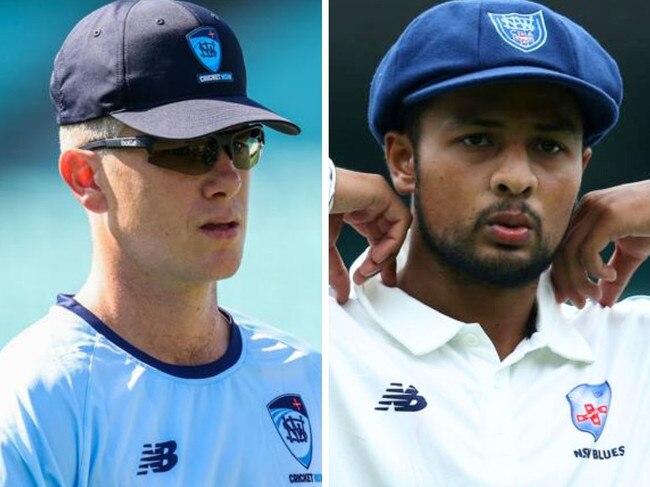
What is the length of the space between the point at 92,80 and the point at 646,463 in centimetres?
92

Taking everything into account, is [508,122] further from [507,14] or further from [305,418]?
[305,418]

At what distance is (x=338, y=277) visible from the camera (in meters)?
1.62

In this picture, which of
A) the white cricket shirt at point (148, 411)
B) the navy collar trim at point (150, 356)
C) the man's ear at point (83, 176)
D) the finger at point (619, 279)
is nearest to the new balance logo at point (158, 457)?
the white cricket shirt at point (148, 411)

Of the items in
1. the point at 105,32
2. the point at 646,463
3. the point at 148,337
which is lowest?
the point at 646,463

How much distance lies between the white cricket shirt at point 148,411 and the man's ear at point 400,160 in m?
0.31

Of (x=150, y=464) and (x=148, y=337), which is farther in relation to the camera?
(x=148, y=337)

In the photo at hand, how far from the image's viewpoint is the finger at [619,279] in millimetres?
1689

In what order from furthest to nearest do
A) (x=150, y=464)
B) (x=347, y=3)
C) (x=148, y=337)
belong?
(x=347, y=3) < (x=148, y=337) < (x=150, y=464)

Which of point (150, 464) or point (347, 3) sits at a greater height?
point (347, 3)

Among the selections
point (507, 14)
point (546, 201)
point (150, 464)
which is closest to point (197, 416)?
point (150, 464)

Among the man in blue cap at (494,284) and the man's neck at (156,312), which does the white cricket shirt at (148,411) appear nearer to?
the man's neck at (156,312)

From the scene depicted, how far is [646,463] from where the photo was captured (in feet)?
5.13

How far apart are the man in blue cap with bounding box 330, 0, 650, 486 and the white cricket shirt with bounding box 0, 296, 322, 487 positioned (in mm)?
139

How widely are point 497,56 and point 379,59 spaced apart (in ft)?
0.85
